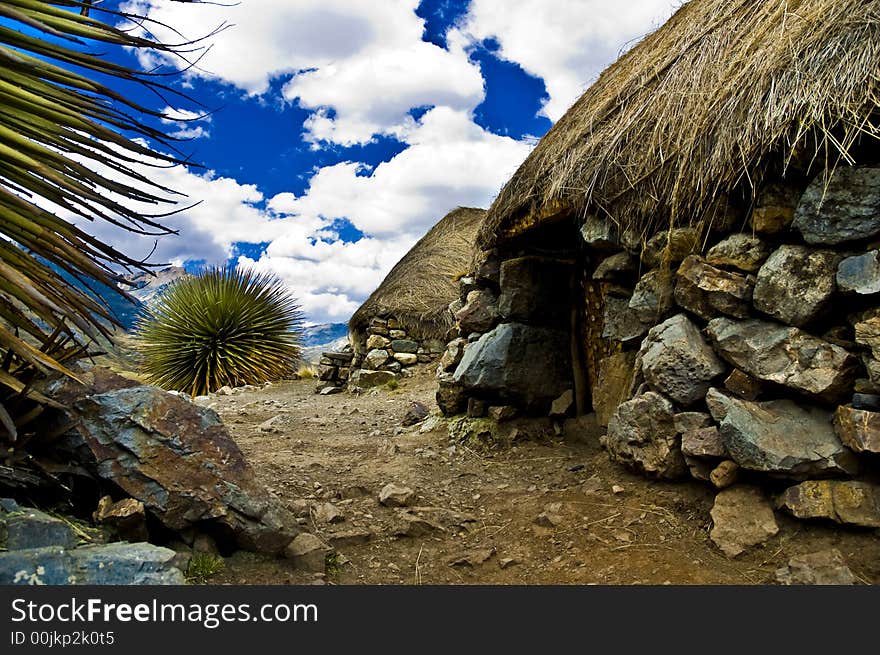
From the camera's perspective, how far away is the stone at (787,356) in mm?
3316

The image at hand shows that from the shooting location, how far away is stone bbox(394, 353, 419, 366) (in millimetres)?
11891

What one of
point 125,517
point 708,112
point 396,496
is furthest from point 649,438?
point 125,517

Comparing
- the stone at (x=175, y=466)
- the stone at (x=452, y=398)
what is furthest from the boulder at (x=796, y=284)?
the stone at (x=452, y=398)


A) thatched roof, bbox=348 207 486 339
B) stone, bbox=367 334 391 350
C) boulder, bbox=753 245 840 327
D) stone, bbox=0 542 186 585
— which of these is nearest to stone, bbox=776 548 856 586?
boulder, bbox=753 245 840 327

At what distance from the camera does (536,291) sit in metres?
6.07

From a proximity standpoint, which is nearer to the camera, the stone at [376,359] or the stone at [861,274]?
the stone at [861,274]

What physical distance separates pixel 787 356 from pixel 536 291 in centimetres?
280

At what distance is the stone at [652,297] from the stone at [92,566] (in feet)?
10.7

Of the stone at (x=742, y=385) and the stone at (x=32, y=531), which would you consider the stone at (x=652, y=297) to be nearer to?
the stone at (x=742, y=385)

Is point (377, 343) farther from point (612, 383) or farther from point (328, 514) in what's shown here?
point (328, 514)

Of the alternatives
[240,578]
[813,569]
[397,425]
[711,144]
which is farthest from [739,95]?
[397,425]

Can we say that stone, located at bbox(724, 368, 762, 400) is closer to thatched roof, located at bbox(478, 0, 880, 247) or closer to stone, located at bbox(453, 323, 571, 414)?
thatched roof, located at bbox(478, 0, 880, 247)

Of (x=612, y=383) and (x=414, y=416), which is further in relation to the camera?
(x=414, y=416)

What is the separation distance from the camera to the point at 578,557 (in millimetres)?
3449
